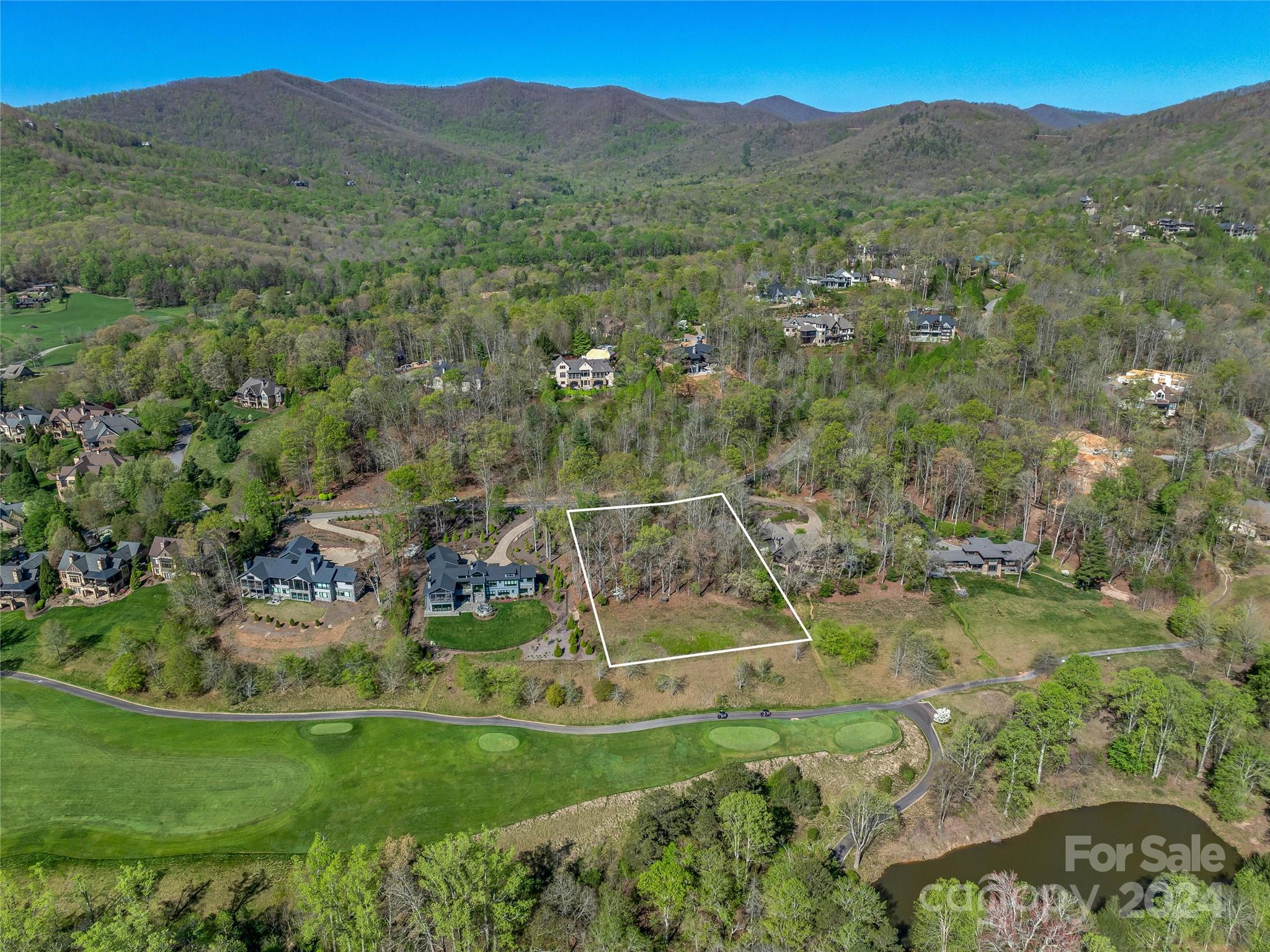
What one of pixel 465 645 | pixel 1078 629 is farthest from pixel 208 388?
pixel 1078 629

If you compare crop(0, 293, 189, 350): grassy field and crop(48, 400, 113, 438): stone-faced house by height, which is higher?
crop(0, 293, 189, 350): grassy field

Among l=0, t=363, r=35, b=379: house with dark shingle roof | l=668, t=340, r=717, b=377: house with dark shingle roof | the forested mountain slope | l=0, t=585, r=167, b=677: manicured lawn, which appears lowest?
l=0, t=585, r=167, b=677: manicured lawn

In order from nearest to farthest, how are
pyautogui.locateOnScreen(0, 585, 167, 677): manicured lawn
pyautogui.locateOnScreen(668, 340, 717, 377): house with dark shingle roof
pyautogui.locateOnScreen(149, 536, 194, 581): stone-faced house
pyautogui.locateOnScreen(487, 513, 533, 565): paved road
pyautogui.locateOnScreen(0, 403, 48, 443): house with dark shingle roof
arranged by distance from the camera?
1. pyautogui.locateOnScreen(0, 585, 167, 677): manicured lawn
2. pyautogui.locateOnScreen(149, 536, 194, 581): stone-faced house
3. pyautogui.locateOnScreen(487, 513, 533, 565): paved road
4. pyautogui.locateOnScreen(0, 403, 48, 443): house with dark shingle roof
5. pyautogui.locateOnScreen(668, 340, 717, 377): house with dark shingle roof

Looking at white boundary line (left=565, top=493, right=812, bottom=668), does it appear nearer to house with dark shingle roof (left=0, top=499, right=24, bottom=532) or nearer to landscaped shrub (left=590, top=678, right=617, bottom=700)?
landscaped shrub (left=590, top=678, right=617, bottom=700)

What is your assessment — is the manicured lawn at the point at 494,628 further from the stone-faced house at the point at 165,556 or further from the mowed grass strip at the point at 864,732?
the stone-faced house at the point at 165,556

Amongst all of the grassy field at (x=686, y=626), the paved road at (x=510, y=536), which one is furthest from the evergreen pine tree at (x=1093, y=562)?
the paved road at (x=510, y=536)

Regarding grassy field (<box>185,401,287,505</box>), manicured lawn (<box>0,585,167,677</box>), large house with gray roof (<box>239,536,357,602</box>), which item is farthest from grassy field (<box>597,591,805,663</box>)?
grassy field (<box>185,401,287,505</box>)

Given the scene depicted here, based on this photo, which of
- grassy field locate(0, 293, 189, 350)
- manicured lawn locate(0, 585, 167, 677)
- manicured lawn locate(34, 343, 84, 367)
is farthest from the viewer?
grassy field locate(0, 293, 189, 350)
